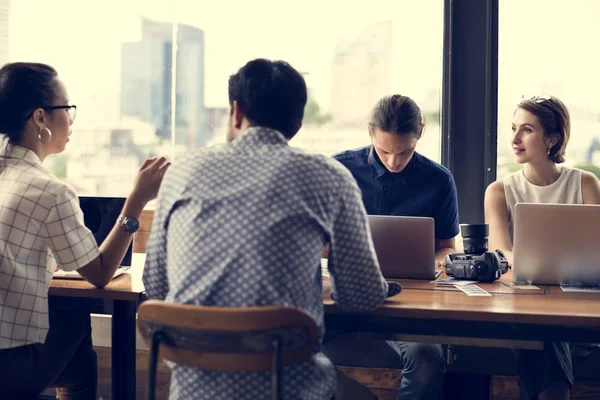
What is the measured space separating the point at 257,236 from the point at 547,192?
1737 mm

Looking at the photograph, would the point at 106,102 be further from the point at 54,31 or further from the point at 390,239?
the point at 390,239

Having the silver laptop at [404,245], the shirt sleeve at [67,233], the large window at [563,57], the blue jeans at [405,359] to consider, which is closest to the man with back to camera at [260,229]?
the shirt sleeve at [67,233]

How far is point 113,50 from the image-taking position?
364cm

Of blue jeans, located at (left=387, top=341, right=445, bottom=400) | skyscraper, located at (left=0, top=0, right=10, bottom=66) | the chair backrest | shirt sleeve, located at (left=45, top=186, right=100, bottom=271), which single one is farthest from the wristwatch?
skyscraper, located at (left=0, top=0, right=10, bottom=66)

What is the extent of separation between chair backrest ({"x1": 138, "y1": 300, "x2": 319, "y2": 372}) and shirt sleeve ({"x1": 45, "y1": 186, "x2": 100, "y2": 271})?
51cm

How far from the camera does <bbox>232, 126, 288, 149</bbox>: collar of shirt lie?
1.69 meters

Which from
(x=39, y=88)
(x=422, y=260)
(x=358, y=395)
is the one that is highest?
(x=39, y=88)

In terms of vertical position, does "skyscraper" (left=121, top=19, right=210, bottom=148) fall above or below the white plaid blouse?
above

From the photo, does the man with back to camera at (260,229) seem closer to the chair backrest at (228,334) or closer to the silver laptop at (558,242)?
the chair backrest at (228,334)

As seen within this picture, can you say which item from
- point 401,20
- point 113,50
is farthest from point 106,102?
point 401,20

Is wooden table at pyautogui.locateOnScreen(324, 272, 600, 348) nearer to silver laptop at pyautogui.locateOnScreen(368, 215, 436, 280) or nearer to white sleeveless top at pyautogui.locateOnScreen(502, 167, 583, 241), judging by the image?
silver laptop at pyautogui.locateOnScreen(368, 215, 436, 280)

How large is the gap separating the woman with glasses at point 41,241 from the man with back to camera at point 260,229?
391 mm

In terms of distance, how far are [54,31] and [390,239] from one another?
2348 millimetres

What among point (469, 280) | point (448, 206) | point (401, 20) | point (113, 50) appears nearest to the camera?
point (469, 280)
